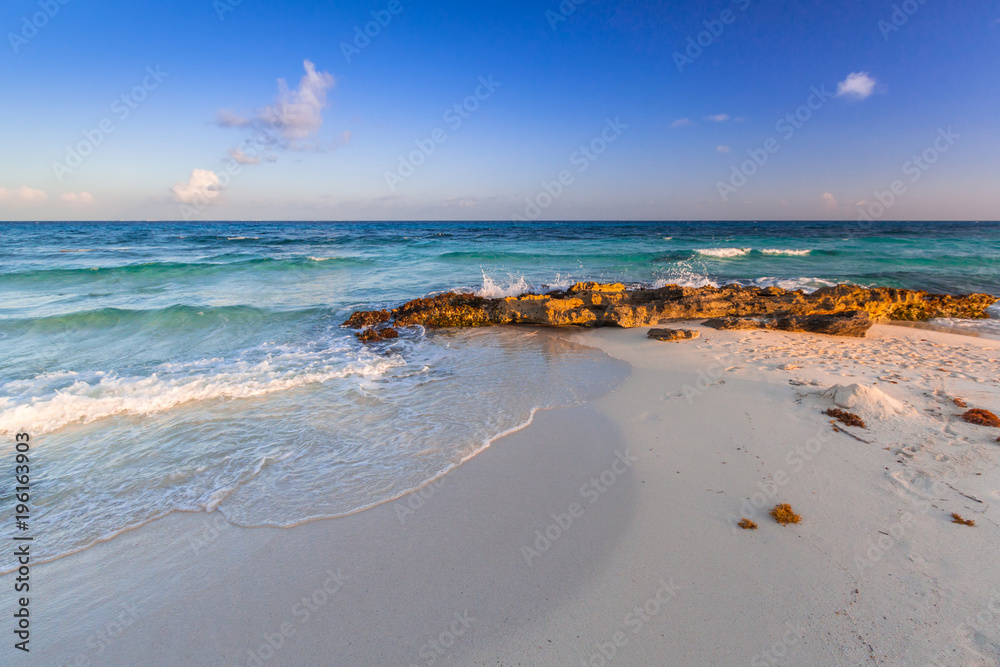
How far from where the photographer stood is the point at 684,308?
8.86 meters

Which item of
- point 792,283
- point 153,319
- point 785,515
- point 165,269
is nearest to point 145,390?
point 153,319

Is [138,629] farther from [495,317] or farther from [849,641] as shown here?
[495,317]

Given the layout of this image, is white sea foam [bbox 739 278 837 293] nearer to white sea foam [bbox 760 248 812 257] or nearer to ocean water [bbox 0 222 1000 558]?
ocean water [bbox 0 222 1000 558]

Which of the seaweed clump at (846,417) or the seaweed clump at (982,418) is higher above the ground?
the seaweed clump at (982,418)

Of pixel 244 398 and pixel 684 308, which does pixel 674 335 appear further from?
pixel 244 398

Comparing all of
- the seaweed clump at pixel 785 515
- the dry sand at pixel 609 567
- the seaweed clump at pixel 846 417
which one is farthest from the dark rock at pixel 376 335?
the seaweed clump at pixel 846 417

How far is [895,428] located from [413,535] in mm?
4567

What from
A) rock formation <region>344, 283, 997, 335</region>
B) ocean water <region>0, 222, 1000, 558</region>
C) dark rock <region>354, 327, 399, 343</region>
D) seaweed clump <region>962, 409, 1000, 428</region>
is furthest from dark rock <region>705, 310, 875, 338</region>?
dark rock <region>354, 327, 399, 343</region>

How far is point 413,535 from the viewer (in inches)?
116

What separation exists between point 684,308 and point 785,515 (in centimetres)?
657

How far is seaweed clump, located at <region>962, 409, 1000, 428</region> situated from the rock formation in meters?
4.03

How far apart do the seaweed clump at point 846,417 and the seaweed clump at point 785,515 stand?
174 centimetres

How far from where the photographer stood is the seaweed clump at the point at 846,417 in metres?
3.99

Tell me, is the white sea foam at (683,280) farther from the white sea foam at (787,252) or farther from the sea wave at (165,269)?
the sea wave at (165,269)
